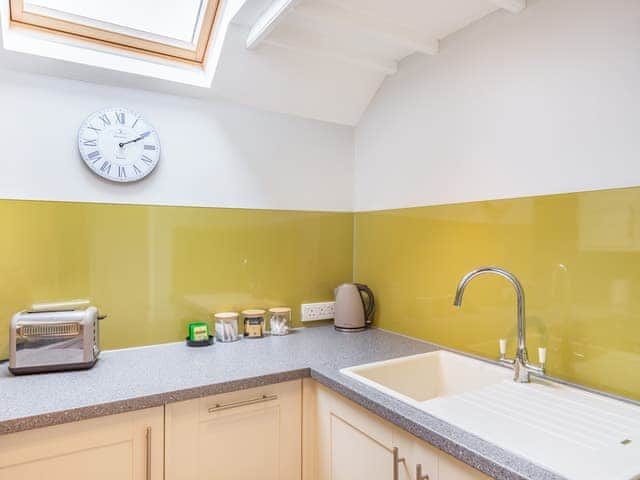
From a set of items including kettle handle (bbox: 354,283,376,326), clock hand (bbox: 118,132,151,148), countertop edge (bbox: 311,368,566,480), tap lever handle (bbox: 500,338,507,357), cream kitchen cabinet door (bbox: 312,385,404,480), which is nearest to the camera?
countertop edge (bbox: 311,368,566,480)

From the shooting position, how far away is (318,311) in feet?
7.19

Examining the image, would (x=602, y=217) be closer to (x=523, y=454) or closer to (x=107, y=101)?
(x=523, y=454)

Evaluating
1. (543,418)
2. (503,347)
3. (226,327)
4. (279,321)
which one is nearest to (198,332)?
(226,327)

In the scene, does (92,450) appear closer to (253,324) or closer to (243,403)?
(243,403)

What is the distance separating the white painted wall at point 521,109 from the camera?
1.19m

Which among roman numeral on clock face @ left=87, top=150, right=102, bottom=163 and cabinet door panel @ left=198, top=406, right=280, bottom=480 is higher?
roman numeral on clock face @ left=87, top=150, right=102, bottom=163

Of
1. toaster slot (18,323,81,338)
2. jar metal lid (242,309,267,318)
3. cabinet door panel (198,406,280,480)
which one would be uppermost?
toaster slot (18,323,81,338)

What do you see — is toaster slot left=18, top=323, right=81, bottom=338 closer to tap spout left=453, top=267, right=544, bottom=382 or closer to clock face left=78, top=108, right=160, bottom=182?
clock face left=78, top=108, right=160, bottom=182

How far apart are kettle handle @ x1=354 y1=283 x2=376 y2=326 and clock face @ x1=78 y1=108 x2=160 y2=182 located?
1145mm

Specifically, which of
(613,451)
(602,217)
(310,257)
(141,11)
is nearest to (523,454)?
(613,451)

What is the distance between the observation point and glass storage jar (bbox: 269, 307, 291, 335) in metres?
1.99

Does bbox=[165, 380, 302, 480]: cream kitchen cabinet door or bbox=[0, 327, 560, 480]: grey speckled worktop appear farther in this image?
bbox=[165, 380, 302, 480]: cream kitchen cabinet door

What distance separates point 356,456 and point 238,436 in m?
0.40

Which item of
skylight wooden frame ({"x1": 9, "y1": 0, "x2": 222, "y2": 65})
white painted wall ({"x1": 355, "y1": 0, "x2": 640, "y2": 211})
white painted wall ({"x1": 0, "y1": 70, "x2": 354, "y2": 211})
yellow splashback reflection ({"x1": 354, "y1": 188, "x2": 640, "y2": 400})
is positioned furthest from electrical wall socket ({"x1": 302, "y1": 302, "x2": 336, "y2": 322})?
skylight wooden frame ({"x1": 9, "y1": 0, "x2": 222, "y2": 65})
